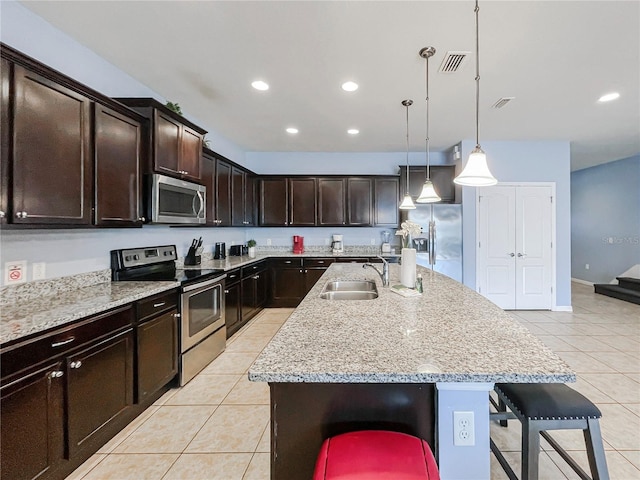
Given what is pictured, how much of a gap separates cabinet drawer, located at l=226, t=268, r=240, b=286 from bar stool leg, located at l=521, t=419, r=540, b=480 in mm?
2932

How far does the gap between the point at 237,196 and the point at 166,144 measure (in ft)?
6.10

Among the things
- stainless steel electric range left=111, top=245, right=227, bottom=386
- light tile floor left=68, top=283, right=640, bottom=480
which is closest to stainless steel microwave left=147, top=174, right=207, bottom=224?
stainless steel electric range left=111, top=245, right=227, bottom=386

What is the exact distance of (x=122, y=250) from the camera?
257cm

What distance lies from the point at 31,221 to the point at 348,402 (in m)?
1.88

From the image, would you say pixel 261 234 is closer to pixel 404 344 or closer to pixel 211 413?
pixel 211 413

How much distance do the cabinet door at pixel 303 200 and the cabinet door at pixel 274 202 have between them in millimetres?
118

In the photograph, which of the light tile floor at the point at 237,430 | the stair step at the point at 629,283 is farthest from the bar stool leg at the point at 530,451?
the stair step at the point at 629,283

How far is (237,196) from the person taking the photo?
14.4 ft

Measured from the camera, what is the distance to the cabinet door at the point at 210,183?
11.3ft

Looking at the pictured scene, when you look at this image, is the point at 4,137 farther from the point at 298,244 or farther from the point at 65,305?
the point at 298,244

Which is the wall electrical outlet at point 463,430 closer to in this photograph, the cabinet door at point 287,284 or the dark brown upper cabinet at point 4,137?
the dark brown upper cabinet at point 4,137

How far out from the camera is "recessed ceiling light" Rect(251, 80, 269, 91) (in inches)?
111

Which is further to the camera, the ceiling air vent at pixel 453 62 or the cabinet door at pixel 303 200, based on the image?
the cabinet door at pixel 303 200

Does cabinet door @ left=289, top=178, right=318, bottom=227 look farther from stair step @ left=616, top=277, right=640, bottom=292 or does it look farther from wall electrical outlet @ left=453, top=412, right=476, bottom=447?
stair step @ left=616, top=277, right=640, bottom=292
